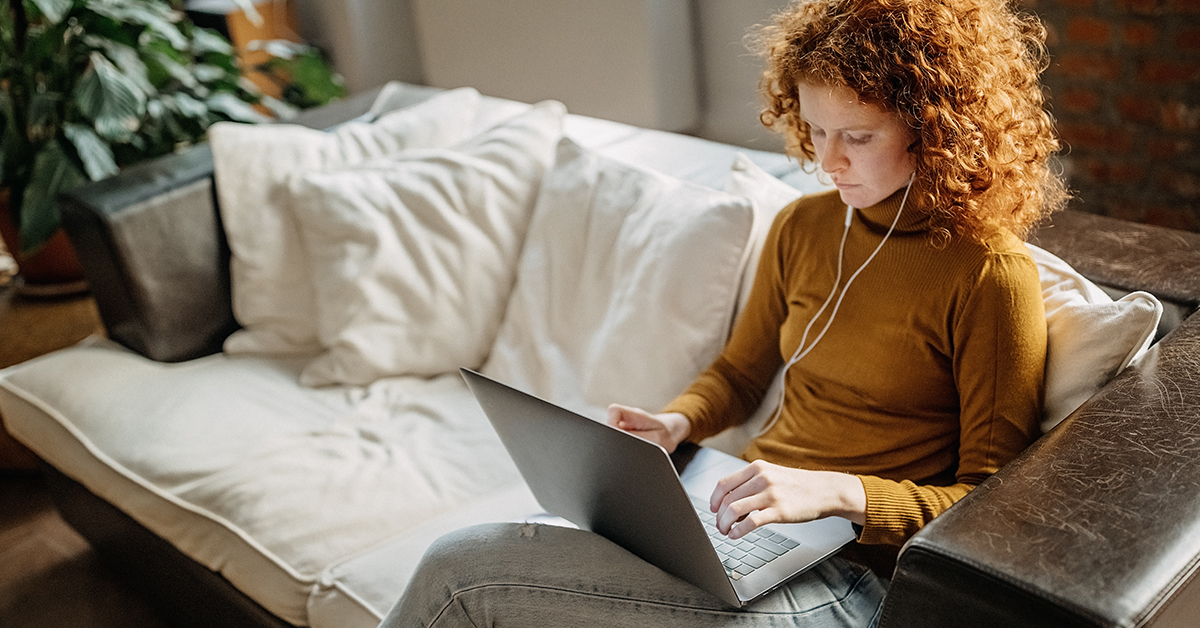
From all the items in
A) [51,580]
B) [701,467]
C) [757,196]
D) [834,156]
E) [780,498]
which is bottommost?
[51,580]

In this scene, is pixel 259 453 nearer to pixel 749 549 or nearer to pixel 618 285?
pixel 618 285

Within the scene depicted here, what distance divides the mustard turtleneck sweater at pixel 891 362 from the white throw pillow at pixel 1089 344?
3 centimetres

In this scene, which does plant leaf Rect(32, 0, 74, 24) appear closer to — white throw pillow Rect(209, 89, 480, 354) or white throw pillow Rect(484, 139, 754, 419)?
white throw pillow Rect(209, 89, 480, 354)

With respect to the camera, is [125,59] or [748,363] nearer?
[748,363]

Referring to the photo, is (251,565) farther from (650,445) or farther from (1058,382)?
(1058,382)

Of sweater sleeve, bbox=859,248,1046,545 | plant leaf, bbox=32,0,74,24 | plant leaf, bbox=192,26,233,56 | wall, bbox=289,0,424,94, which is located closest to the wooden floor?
plant leaf, bbox=32,0,74,24

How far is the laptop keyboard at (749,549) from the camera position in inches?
41.3

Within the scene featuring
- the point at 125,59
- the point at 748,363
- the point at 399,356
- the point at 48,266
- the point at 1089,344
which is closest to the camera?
the point at 1089,344

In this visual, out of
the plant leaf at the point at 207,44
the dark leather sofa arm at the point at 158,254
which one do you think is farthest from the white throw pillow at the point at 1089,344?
the plant leaf at the point at 207,44

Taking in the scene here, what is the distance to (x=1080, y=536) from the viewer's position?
2.70ft

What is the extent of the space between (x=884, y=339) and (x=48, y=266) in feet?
7.06

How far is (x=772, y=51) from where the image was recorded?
4.03 feet

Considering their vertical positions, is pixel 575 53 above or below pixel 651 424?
above

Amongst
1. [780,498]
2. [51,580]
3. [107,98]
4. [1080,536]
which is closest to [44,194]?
[107,98]
